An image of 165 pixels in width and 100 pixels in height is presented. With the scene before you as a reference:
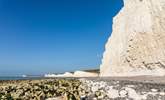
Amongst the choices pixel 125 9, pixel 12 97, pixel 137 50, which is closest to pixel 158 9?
pixel 137 50

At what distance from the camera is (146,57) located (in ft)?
119

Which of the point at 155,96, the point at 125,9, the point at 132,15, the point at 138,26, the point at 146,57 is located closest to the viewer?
the point at 155,96

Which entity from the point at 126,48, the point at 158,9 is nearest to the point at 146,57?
the point at 126,48

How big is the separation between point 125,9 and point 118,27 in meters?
3.92

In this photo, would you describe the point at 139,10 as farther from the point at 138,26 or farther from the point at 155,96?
the point at 155,96

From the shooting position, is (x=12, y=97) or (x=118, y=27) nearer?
(x=12, y=97)

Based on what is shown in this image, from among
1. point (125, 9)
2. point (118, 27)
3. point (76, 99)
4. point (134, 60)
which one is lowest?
point (76, 99)

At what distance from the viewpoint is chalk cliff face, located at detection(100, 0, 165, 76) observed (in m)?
34.8

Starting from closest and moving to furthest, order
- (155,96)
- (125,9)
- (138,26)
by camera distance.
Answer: (155,96)
(138,26)
(125,9)

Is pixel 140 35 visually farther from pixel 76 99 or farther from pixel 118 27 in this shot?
pixel 76 99

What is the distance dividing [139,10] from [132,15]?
2.39 metres

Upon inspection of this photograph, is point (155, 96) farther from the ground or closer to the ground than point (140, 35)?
closer to the ground

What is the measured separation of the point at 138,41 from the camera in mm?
38469

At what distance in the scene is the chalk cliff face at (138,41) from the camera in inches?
1369
